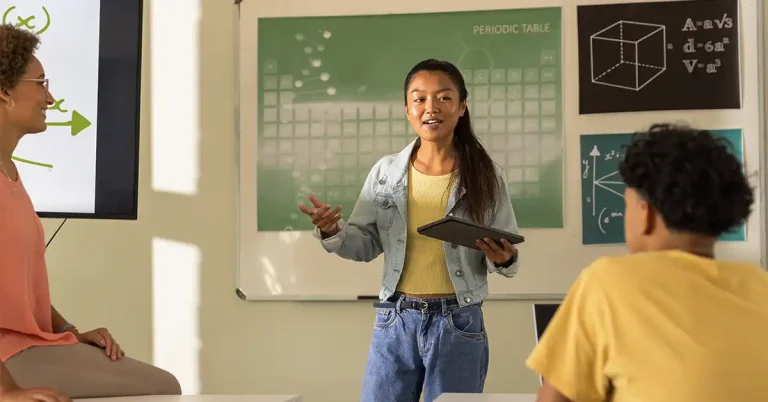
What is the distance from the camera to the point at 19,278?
6.12ft

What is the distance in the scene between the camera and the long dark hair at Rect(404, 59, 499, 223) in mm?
2324

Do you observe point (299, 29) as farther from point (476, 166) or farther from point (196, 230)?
point (476, 166)

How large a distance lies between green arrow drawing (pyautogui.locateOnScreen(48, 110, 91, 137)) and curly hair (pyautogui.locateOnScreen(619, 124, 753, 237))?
2221 mm

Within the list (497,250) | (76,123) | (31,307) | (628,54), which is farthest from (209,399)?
(628,54)

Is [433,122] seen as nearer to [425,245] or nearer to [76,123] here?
[425,245]

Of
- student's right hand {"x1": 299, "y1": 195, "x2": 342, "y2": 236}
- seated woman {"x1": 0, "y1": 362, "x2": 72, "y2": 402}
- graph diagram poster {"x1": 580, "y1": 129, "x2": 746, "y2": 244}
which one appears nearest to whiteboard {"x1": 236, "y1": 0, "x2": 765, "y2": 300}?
graph diagram poster {"x1": 580, "y1": 129, "x2": 746, "y2": 244}

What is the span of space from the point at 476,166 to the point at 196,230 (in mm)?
1489

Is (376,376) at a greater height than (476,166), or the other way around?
(476,166)

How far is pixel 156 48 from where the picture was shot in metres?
3.44

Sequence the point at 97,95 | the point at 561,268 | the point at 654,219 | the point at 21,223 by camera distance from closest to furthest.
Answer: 1. the point at 654,219
2. the point at 21,223
3. the point at 97,95
4. the point at 561,268

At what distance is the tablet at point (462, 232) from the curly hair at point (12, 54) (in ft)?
3.50

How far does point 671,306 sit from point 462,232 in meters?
1.04

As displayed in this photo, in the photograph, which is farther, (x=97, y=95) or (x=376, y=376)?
(x=97, y=95)

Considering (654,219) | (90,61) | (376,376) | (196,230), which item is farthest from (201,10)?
(654,219)
